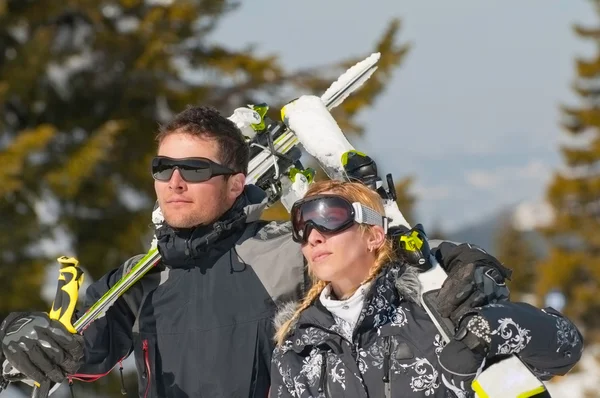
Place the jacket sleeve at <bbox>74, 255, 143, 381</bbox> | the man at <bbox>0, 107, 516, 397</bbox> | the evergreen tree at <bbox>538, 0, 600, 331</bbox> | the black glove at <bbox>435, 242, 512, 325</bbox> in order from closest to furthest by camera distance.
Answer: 1. the black glove at <bbox>435, 242, 512, 325</bbox>
2. the man at <bbox>0, 107, 516, 397</bbox>
3. the jacket sleeve at <bbox>74, 255, 143, 381</bbox>
4. the evergreen tree at <bbox>538, 0, 600, 331</bbox>

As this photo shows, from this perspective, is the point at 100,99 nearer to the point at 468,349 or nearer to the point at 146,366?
the point at 146,366

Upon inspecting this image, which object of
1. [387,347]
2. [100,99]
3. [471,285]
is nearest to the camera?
[471,285]

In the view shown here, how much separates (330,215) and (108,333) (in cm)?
114

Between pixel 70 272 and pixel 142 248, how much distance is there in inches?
325

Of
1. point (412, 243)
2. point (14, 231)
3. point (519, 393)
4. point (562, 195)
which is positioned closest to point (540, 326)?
point (519, 393)

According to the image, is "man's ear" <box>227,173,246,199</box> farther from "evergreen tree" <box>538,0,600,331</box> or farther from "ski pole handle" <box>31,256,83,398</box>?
"evergreen tree" <box>538,0,600,331</box>

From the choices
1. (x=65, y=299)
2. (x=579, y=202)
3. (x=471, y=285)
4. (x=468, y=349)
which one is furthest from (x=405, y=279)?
(x=579, y=202)

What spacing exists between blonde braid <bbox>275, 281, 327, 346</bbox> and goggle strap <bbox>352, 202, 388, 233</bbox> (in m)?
0.28

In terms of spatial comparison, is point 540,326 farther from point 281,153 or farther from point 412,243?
point 281,153

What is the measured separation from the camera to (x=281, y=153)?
3.82 meters

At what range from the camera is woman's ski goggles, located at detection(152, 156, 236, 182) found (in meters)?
3.26

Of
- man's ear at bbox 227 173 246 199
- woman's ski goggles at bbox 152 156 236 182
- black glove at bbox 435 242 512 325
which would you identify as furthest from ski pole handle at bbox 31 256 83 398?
black glove at bbox 435 242 512 325

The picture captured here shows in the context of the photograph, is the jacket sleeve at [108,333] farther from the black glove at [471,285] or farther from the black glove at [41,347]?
the black glove at [471,285]

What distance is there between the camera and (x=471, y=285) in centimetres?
267
